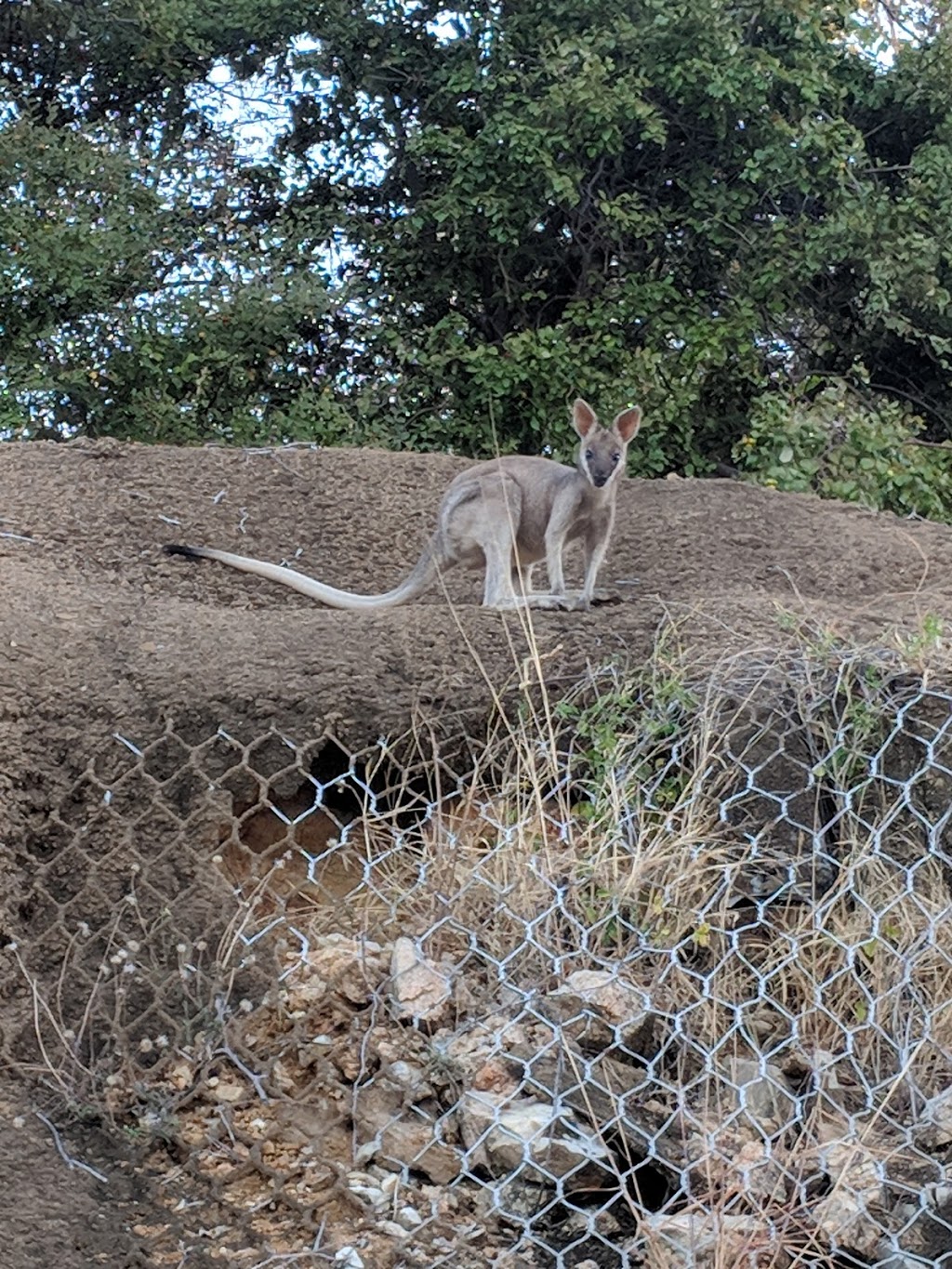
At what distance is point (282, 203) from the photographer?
408 inches

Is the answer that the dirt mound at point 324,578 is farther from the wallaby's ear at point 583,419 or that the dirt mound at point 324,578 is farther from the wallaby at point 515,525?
the wallaby's ear at point 583,419

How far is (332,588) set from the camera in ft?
18.2

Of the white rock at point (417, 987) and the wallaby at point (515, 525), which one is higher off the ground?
the wallaby at point (515, 525)

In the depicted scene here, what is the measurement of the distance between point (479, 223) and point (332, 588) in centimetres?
496

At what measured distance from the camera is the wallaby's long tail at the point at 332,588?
5.37 m

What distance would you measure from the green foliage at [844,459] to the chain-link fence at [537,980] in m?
3.79

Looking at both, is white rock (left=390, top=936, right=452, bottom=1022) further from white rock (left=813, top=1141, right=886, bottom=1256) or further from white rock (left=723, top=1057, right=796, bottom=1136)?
white rock (left=813, top=1141, right=886, bottom=1256)

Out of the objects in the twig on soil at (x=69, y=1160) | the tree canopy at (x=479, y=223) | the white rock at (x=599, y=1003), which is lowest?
the twig on soil at (x=69, y=1160)

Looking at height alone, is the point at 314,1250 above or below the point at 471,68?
below

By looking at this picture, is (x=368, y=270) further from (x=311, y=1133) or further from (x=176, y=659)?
(x=311, y=1133)

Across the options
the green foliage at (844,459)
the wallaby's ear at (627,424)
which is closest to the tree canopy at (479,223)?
the green foliage at (844,459)

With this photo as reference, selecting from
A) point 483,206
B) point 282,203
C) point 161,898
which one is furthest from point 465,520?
point 282,203

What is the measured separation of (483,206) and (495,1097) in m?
7.19

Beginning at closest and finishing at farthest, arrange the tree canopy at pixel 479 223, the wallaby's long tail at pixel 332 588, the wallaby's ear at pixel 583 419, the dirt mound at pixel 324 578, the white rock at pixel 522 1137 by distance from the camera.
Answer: the white rock at pixel 522 1137, the dirt mound at pixel 324 578, the wallaby's long tail at pixel 332 588, the wallaby's ear at pixel 583 419, the tree canopy at pixel 479 223
